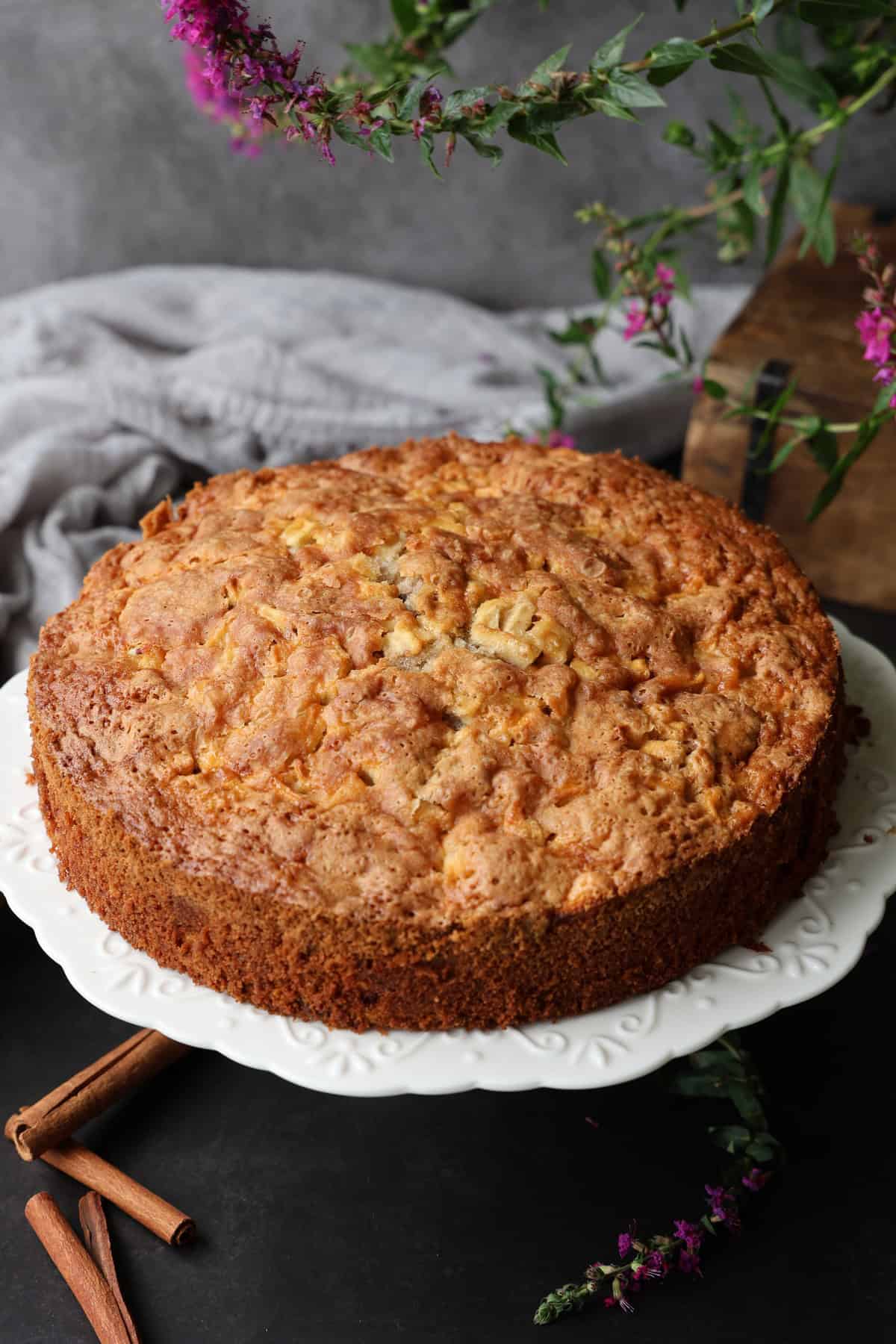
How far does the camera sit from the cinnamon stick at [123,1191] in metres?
1.92

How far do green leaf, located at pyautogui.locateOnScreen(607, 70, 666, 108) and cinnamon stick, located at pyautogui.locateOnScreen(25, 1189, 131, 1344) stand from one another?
174cm

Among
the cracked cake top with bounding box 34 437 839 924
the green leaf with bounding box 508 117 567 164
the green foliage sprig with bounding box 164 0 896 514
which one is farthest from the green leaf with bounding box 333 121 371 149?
the cracked cake top with bounding box 34 437 839 924

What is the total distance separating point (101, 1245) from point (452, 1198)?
1.67 ft

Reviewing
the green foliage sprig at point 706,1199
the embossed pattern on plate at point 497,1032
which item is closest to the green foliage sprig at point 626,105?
the embossed pattern on plate at point 497,1032

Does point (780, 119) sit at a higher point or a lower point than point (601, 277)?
higher

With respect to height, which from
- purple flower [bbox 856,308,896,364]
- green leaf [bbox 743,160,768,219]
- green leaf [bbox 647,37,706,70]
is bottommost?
purple flower [bbox 856,308,896,364]

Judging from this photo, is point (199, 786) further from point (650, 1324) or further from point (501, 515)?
point (650, 1324)

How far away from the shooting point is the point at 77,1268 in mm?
1857

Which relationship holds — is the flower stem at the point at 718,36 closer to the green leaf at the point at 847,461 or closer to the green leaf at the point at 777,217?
the green leaf at the point at 847,461

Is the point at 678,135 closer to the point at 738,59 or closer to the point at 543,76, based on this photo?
the point at 738,59

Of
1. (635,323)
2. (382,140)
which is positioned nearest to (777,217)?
(635,323)

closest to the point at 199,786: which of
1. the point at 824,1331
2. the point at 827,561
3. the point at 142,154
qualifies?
the point at 824,1331

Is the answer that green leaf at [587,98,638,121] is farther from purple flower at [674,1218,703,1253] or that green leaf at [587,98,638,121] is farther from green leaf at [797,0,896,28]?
purple flower at [674,1218,703,1253]

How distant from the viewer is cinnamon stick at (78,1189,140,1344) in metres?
1.82
